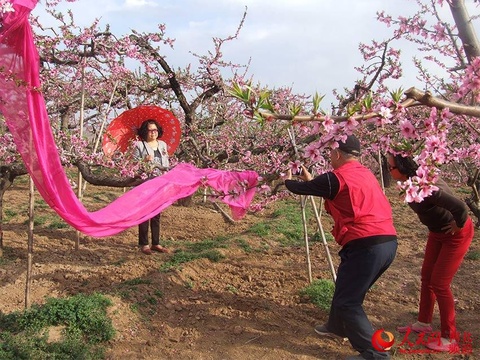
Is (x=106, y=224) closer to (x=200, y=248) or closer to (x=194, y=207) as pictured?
(x=200, y=248)

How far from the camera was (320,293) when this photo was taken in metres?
4.69

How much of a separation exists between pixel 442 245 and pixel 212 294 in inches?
91.9

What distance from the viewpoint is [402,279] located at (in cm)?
552

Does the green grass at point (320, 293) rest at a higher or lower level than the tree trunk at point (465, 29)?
lower

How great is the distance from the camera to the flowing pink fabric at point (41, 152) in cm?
325

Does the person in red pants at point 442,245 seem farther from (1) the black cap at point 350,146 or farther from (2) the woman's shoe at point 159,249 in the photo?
(2) the woman's shoe at point 159,249

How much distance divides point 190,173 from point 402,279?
3.19 meters

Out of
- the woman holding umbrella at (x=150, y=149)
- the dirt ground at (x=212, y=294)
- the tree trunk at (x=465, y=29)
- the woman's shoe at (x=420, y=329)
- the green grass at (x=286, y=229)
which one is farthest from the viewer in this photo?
the green grass at (x=286, y=229)

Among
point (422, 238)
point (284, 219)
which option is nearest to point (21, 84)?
point (284, 219)

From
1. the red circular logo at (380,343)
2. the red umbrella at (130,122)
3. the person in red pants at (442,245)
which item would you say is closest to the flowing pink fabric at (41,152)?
the person in red pants at (442,245)

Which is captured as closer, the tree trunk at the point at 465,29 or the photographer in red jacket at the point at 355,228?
the tree trunk at the point at 465,29

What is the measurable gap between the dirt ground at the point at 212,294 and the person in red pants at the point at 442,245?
1.05 feet

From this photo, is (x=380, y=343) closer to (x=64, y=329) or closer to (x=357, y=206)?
(x=357, y=206)

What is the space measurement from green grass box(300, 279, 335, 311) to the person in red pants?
40.6 inches
